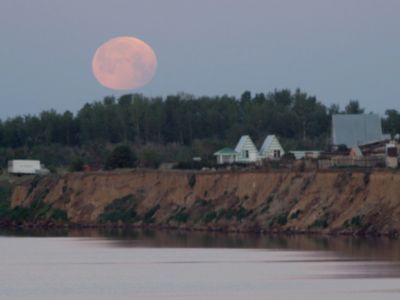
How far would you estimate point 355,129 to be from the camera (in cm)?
12862

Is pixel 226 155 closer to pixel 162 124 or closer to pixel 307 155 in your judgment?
pixel 307 155

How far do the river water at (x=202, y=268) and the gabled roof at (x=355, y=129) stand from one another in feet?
142

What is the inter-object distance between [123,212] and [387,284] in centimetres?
5968

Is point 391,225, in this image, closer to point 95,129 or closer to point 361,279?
point 361,279

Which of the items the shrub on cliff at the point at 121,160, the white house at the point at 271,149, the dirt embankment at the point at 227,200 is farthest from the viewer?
the white house at the point at 271,149

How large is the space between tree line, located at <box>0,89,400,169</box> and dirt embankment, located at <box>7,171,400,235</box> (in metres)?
53.5

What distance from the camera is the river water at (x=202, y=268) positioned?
5056 cm

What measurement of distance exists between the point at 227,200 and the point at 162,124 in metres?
78.9

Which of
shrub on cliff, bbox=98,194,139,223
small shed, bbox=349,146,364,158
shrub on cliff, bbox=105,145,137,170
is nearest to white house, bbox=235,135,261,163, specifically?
shrub on cliff, bbox=105,145,137,170

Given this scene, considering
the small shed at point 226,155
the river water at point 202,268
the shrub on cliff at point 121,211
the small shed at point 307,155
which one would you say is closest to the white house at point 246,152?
the small shed at point 226,155

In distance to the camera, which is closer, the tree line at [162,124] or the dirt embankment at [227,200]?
the dirt embankment at [227,200]

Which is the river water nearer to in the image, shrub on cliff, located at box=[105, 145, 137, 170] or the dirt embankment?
the dirt embankment

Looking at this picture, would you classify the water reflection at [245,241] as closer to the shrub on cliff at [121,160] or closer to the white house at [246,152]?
the shrub on cliff at [121,160]

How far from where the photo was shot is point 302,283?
53.7 metres
